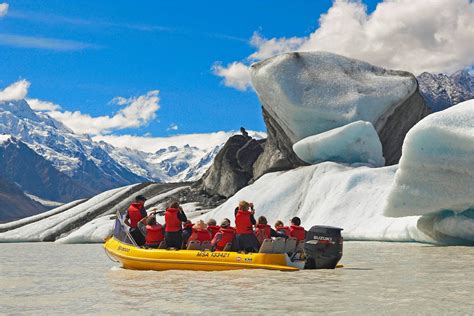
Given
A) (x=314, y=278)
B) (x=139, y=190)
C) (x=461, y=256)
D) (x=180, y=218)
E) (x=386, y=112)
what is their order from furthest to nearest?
1. (x=139, y=190)
2. (x=386, y=112)
3. (x=461, y=256)
4. (x=180, y=218)
5. (x=314, y=278)


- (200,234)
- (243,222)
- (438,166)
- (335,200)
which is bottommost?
(200,234)

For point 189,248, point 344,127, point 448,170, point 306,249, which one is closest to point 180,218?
point 189,248

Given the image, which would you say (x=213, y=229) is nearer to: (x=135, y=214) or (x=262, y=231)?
(x=262, y=231)

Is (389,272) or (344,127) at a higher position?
(344,127)

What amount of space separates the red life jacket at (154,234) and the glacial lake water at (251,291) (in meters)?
1.05

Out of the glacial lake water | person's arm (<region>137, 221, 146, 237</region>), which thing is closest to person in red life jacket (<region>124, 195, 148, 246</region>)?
person's arm (<region>137, 221, 146, 237</region>)

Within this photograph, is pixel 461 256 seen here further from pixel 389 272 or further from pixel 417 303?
pixel 417 303

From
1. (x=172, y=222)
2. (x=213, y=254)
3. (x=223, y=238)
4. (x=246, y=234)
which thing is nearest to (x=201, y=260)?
(x=213, y=254)

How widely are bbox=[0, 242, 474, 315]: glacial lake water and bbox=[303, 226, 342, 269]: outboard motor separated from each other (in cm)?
43

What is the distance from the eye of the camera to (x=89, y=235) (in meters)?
47.6

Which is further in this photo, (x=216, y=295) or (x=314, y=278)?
(x=314, y=278)

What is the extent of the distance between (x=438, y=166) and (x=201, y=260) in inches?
481

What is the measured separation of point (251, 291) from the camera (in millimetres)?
12055

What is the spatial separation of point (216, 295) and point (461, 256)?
36.2 feet
